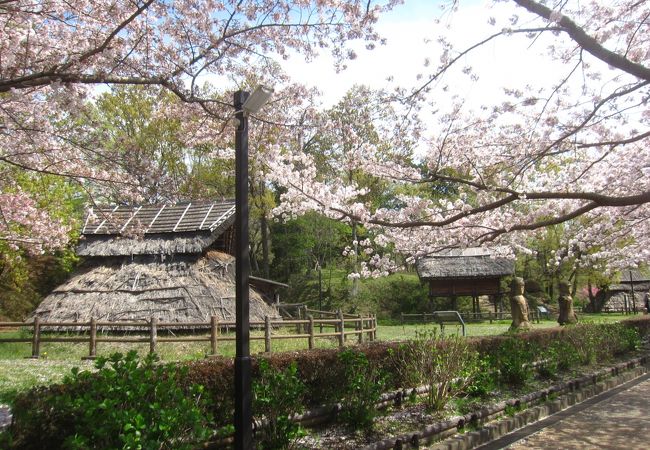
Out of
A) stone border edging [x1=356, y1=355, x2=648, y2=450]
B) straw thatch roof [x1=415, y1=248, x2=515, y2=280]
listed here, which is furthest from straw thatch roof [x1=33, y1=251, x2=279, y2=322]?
straw thatch roof [x1=415, y1=248, x2=515, y2=280]

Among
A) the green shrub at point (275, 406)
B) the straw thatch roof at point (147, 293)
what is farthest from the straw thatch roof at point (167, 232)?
the green shrub at point (275, 406)

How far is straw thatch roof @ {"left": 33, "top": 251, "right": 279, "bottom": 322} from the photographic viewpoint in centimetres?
1759

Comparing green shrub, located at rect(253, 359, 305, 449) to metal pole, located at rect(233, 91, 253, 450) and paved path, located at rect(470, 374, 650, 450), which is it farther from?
paved path, located at rect(470, 374, 650, 450)

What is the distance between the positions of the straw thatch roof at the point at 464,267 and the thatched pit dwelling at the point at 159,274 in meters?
14.2

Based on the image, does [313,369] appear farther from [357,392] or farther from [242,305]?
[242,305]

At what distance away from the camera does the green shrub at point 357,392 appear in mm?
6355

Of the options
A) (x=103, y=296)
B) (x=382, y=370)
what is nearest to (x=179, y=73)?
(x=382, y=370)

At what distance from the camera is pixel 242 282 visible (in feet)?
16.5

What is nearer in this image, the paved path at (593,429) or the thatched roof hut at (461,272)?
the paved path at (593,429)

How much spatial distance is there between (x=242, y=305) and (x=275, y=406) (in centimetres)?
A: 136

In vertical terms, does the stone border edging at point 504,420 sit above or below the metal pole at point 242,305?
below

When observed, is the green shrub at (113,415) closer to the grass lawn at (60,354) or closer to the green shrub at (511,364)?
the grass lawn at (60,354)

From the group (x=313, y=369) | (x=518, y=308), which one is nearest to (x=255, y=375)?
(x=313, y=369)

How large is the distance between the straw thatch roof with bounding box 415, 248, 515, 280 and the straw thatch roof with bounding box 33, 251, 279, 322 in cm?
1517
